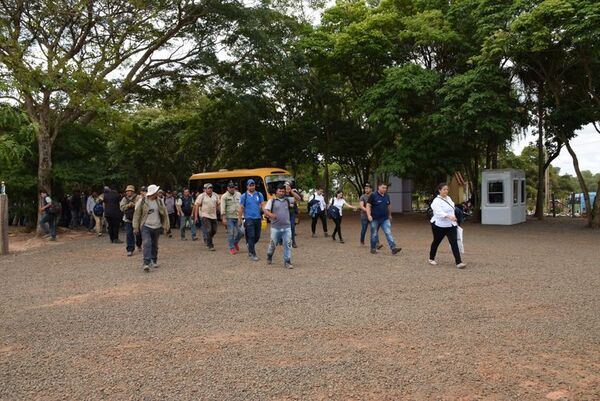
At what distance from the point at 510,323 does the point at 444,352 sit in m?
1.28

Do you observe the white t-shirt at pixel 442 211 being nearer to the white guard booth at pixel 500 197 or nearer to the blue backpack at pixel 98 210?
the blue backpack at pixel 98 210

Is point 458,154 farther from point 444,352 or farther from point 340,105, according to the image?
point 444,352

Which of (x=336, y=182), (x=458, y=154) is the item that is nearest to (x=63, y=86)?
(x=458, y=154)

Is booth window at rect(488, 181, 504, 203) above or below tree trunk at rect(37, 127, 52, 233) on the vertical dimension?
below

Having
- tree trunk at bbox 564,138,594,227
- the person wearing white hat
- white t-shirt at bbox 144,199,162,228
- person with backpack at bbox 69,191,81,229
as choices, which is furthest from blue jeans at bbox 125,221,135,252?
tree trunk at bbox 564,138,594,227

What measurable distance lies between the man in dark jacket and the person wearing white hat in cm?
432

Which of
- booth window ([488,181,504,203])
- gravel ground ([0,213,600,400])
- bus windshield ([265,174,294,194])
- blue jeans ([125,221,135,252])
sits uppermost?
bus windshield ([265,174,294,194])

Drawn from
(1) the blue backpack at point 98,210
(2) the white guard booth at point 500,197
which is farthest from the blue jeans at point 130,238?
(2) the white guard booth at point 500,197

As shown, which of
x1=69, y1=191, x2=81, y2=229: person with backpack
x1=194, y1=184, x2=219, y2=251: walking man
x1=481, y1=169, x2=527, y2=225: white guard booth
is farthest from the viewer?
x1=481, y1=169, x2=527, y2=225: white guard booth

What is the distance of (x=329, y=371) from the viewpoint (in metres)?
4.09

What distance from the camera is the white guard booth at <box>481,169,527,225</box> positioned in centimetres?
2042

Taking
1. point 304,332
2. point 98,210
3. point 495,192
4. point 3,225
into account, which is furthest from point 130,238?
point 495,192

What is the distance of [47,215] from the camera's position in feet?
52.2

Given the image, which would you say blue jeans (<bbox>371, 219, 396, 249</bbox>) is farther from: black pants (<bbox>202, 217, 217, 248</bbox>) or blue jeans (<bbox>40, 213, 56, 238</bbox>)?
blue jeans (<bbox>40, 213, 56, 238</bbox>)
